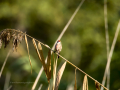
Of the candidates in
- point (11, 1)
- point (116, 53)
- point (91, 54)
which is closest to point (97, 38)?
point (91, 54)

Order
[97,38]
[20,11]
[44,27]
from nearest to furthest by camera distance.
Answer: [97,38] < [20,11] < [44,27]

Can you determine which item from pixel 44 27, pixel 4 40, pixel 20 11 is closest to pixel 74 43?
pixel 44 27

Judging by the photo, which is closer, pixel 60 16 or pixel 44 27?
pixel 60 16

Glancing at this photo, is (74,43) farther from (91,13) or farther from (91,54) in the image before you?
(91,13)

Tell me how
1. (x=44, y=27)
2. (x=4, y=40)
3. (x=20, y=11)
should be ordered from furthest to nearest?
(x=44, y=27) → (x=20, y=11) → (x=4, y=40)

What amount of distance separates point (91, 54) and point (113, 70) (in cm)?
191

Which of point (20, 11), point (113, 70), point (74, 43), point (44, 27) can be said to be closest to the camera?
point (113, 70)

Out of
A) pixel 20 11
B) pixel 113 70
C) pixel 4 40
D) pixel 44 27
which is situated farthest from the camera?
pixel 44 27

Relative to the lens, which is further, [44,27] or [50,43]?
[44,27]

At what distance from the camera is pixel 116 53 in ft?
17.5

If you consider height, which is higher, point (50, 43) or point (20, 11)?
point (20, 11)

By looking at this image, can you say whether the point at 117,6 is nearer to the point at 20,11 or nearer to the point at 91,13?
the point at 91,13

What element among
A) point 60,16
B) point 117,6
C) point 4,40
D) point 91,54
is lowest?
point 91,54

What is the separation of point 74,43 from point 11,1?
295 centimetres
